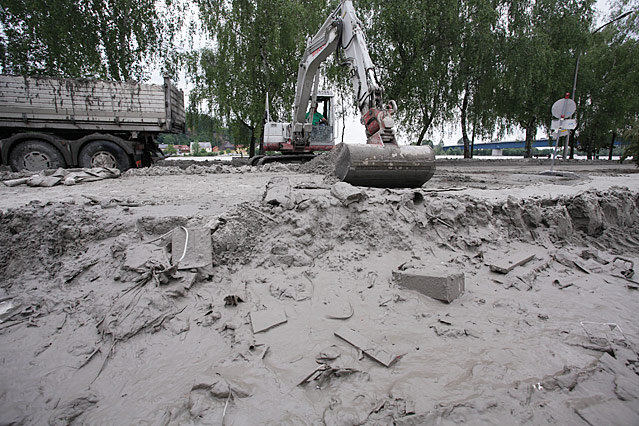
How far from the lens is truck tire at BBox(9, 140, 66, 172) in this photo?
8.59 meters

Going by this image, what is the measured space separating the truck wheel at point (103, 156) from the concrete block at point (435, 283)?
29.9ft

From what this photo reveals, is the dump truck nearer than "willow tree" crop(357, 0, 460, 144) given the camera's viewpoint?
Yes

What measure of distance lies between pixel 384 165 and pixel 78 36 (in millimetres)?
15360

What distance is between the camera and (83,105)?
910 centimetres

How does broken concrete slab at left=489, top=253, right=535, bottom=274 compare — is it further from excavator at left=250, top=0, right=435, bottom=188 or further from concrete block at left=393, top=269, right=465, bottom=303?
excavator at left=250, top=0, right=435, bottom=188

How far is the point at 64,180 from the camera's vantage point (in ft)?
20.2

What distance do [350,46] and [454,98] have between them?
45.1 ft

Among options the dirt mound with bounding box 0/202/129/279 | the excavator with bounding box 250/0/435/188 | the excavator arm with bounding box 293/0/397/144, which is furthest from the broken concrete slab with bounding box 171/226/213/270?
the excavator arm with bounding box 293/0/397/144

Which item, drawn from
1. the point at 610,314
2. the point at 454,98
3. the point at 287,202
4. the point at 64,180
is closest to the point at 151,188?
the point at 64,180

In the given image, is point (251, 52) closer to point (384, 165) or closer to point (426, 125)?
point (426, 125)

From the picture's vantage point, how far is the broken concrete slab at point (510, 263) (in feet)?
11.7

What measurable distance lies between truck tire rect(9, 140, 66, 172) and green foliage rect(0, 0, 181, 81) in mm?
6902

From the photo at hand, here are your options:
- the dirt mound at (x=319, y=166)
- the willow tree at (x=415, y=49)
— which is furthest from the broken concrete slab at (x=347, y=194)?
the willow tree at (x=415, y=49)

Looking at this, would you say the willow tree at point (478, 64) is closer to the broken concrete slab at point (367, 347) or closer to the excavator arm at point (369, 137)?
the excavator arm at point (369, 137)
